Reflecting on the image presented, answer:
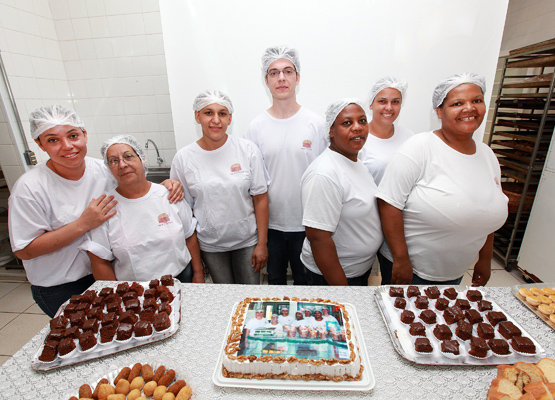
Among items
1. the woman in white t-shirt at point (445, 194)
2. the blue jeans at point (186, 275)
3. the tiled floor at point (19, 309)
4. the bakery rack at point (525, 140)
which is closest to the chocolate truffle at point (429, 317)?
the woman in white t-shirt at point (445, 194)

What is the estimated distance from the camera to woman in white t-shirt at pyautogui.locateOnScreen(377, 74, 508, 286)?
149 centimetres

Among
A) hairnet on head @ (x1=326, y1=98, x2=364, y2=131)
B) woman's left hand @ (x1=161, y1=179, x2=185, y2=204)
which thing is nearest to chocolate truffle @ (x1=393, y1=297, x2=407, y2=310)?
hairnet on head @ (x1=326, y1=98, x2=364, y2=131)

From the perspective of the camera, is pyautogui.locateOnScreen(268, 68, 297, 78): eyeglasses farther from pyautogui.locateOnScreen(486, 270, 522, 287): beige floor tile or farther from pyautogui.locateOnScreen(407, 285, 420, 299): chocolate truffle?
pyautogui.locateOnScreen(486, 270, 522, 287): beige floor tile

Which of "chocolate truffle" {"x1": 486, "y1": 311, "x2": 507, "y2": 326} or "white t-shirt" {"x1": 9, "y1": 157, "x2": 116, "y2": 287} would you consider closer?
"chocolate truffle" {"x1": 486, "y1": 311, "x2": 507, "y2": 326}

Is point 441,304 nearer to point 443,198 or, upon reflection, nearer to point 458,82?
point 443,198

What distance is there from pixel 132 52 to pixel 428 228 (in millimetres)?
3621

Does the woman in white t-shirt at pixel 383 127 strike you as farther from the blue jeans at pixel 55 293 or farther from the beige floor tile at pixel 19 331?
the beige floor tile at pixel 19 331

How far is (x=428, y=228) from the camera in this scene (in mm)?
1568

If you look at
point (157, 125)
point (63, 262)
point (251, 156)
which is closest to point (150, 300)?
point (63, 262)

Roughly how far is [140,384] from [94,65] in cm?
375

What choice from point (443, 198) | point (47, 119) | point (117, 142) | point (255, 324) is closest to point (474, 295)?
point (443, 198)

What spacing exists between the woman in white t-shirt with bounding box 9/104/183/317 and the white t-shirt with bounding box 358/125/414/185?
1.72 meters

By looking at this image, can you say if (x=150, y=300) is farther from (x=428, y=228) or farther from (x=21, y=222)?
(x=428, y=228)

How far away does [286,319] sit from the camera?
1140 millimetres
